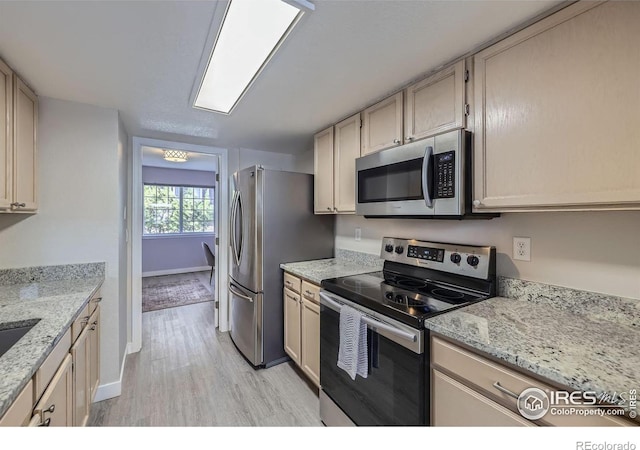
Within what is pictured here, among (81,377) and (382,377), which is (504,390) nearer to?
(382,377)

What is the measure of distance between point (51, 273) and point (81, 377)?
83 cm

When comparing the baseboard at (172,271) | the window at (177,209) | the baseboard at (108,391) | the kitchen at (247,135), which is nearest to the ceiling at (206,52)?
the kitchen at (247,135)

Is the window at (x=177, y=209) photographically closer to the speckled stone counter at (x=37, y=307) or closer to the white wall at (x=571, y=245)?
the speckled stone counter at (x=37, y=307)

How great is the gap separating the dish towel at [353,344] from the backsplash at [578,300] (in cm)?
80

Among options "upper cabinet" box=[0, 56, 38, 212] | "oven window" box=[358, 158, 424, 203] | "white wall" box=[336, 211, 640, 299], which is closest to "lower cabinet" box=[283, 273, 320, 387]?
"oven window" box=[358, 158, 424, 203]

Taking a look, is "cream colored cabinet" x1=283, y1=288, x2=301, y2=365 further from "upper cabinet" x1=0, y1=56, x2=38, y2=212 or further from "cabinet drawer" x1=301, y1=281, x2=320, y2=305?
"upper cabinet" x1=0, y1=56, x2=38, y2=212

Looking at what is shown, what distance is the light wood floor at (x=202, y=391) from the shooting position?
6.02 ft

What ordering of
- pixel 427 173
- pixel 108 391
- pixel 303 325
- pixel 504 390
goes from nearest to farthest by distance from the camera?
pixel 504 390, pixel 427 173, pixel 108 391, pixel 303 325

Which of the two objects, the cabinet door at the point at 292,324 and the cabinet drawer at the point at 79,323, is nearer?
the cabinet drawer at the point at 79,323

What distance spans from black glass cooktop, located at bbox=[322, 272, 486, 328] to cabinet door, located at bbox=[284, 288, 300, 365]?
0.61m

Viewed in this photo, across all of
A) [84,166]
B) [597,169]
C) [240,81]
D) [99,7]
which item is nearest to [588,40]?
[597,169]

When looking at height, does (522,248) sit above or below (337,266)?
above

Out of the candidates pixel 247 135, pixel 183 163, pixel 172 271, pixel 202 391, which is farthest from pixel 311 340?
pixel 172 271

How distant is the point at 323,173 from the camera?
2.53 metres
